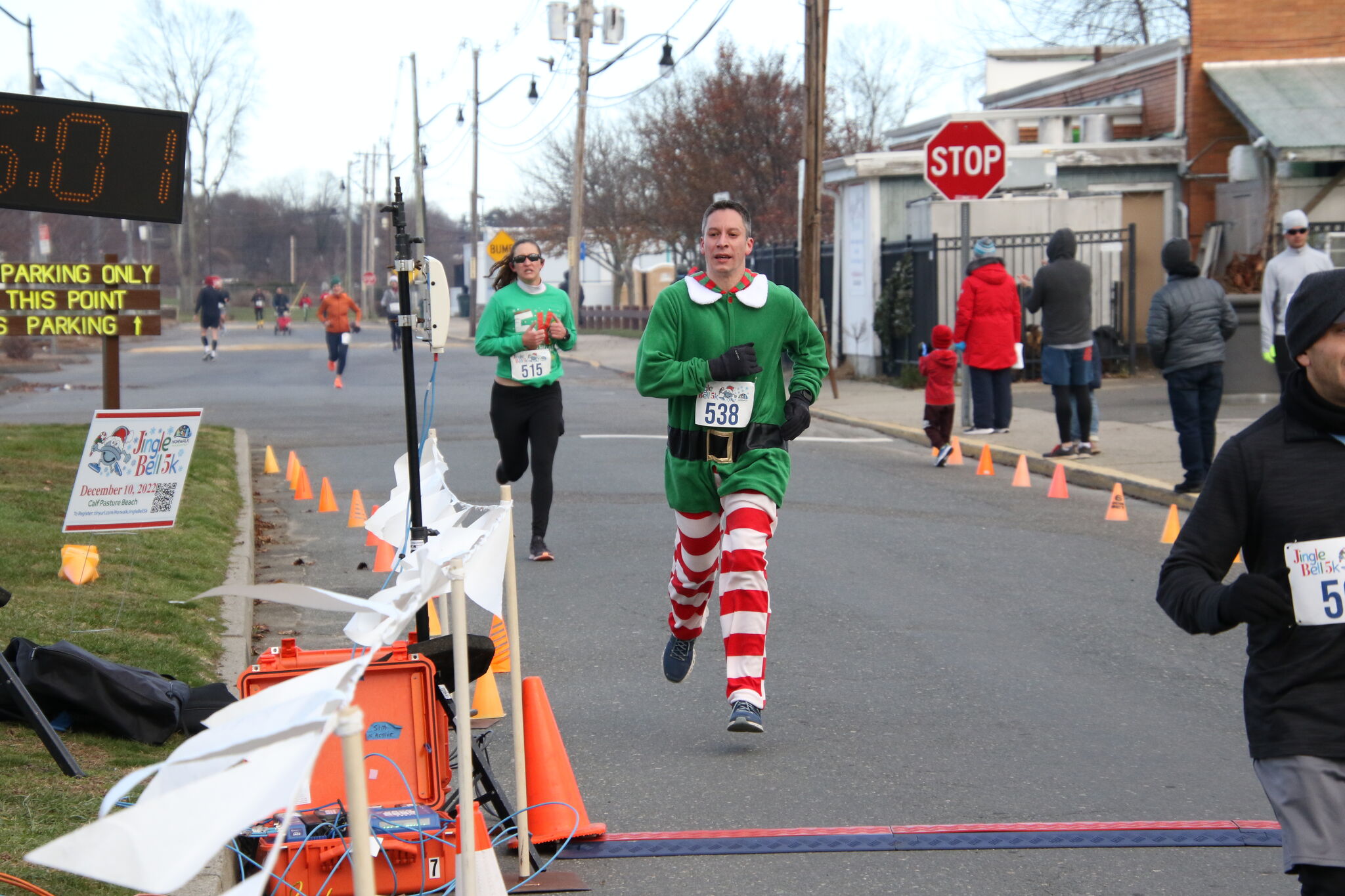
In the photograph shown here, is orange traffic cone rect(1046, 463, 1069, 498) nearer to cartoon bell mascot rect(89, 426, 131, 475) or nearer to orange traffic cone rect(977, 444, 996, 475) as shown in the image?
orange traffic cone rect(977, 444, 996, 475)

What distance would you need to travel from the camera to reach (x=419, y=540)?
534 centimetres

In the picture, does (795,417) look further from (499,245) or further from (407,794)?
(499,245)

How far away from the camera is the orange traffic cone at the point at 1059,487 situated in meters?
12.3

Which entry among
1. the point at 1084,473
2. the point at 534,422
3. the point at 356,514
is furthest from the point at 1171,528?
the point at 356,514

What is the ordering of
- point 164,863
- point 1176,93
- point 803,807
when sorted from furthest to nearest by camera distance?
point 1176,93
point 803,807
point 164,863

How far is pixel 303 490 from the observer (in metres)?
12.8

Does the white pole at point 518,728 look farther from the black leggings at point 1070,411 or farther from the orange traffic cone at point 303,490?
the black leggings at point 1070,411

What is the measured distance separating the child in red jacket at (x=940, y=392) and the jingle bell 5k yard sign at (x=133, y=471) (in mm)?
8642

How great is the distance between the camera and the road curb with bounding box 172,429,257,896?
398cm

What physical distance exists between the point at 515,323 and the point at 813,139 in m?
13.3

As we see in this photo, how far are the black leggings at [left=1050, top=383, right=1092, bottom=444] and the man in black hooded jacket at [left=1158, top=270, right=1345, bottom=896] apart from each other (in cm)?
1131

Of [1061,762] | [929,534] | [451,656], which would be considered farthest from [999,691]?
[929,534]

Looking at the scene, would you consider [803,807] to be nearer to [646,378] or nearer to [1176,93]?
[646,378]

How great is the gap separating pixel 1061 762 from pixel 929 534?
5083 millimetres
